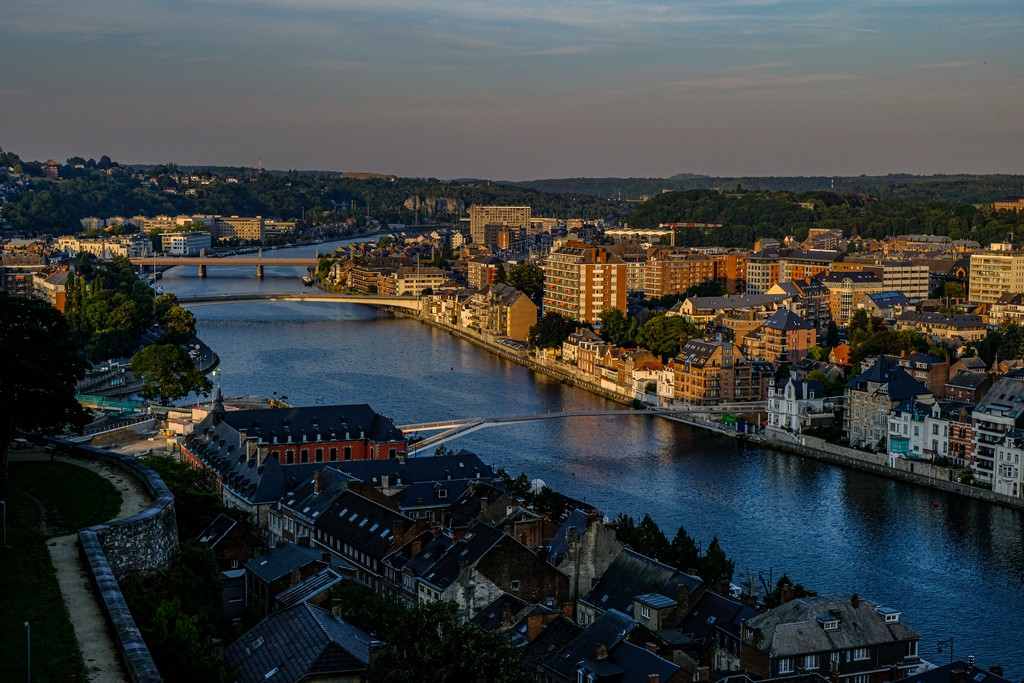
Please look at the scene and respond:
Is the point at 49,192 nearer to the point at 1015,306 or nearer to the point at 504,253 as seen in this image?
the point at 504,253

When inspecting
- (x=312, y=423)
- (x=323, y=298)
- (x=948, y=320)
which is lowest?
(x=323, y=298)

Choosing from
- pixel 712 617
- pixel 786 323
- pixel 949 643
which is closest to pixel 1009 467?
pixel 949 643

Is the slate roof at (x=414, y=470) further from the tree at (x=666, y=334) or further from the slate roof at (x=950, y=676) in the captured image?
the tree at (x=666, y=334)

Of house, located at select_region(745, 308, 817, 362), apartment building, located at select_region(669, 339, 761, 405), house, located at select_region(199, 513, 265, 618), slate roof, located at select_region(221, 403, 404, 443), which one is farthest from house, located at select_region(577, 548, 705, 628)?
house, located at select_region(745, 308, 817, 362)

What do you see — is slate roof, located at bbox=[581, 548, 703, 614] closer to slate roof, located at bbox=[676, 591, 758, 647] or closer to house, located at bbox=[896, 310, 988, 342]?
slate roof, located at bbox=[676, 591, 758, 647]

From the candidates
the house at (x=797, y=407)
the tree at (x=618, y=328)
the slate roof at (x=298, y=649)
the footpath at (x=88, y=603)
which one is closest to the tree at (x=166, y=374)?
the house at (x=797, y=407)

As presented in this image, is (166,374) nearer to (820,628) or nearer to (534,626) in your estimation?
(534,626)
